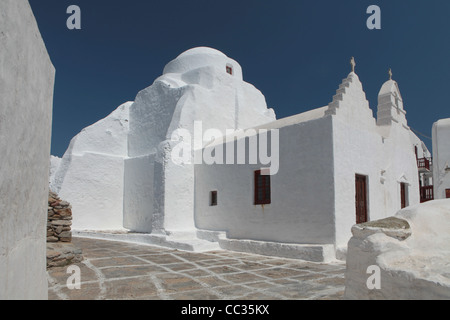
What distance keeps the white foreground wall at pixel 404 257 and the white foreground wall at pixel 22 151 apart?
2629 mm

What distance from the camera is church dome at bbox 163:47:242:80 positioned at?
1387 cm

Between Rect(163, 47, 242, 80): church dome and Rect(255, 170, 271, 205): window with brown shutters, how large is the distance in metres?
6.56

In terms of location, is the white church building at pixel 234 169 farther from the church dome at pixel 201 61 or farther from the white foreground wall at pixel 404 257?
the white foreground wall at pixel 404 257

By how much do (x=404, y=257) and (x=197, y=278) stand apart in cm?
305

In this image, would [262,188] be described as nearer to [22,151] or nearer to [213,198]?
[213,198]

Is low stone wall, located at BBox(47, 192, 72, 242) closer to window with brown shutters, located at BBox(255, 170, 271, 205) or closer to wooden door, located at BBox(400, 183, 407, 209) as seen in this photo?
window with brown shutters, located at BBox(255, 170, 271, 205)

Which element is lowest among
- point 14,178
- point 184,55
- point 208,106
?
point 14,178

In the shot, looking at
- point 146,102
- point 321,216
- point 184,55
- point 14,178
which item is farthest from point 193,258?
point 184,55

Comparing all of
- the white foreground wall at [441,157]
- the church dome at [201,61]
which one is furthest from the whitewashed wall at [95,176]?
the white foreground wall at [441,157]

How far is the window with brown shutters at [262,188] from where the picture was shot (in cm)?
823

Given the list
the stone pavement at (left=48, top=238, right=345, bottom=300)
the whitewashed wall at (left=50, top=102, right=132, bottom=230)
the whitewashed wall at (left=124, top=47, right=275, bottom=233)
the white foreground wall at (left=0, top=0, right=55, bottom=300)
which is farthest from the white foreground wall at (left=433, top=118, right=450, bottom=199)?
the white foreground wall at (left=0, top=0, right=55, bottom=300)
